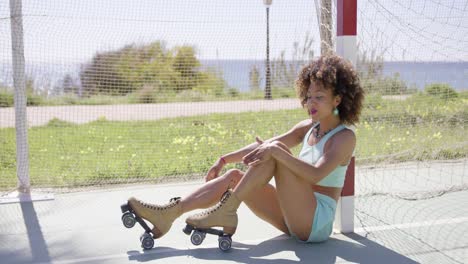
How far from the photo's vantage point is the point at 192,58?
261 inches

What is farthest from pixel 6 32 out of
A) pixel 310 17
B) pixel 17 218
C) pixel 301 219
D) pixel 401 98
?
pixel 401 98

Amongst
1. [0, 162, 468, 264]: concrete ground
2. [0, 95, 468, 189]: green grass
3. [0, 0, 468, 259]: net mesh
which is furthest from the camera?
[0, 95, 468, 189]: green grass

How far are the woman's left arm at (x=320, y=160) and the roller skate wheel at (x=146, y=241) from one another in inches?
35.7

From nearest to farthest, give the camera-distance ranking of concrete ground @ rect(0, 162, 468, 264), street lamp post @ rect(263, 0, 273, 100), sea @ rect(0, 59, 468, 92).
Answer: concrete ground @ rect(0, 162, 468, 264), sea @ rect(0, 59, 468, 92), street lamp post @ rect(263, 0, 273, 100)

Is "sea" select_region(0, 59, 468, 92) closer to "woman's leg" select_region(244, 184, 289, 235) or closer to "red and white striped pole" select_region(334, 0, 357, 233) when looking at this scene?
"red and white striped pole" select_region(334, 0, 357, 233)

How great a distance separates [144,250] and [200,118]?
15.6ft

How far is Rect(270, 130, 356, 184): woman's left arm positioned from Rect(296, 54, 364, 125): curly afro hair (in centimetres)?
20

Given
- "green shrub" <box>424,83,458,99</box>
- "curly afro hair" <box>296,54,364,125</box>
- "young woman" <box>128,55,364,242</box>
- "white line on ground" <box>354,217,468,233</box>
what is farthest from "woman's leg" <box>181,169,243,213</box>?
"green shrub" <box>424,83,458,99</box>

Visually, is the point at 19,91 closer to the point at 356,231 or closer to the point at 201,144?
the point at 201,144

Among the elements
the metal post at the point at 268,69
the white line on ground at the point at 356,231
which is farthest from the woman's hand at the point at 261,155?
the metal post at the point at 268,69

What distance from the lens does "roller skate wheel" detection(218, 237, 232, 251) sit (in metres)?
3.27

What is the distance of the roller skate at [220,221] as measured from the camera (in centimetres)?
322

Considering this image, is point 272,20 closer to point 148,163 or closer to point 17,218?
point 148,163

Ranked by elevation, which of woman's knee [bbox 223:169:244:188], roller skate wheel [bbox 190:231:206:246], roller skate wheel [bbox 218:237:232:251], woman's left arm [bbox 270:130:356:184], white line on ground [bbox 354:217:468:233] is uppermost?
woman's left arm [bbox 270:130:356:184]
